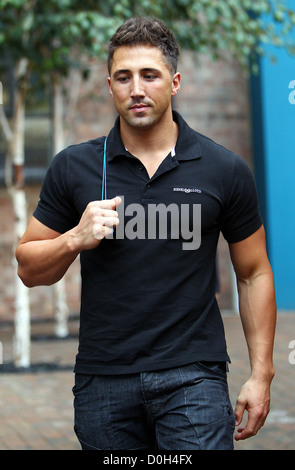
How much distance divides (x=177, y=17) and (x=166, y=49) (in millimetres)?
5876

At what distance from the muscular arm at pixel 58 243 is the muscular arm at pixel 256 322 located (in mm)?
617

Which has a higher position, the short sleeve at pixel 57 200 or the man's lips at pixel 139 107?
the man's lips at pixel 139 107

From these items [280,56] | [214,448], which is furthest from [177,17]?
[214,448]

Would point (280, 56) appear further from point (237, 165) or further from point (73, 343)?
point (237, 165)

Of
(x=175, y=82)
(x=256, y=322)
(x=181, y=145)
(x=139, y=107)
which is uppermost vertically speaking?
(x=175, y=82)

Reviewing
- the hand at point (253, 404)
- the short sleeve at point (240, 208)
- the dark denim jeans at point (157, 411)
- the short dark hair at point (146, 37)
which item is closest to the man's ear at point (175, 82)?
the short dark hair at point (146, 37)

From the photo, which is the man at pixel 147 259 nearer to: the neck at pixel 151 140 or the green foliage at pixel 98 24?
the neck at pixel 151 140

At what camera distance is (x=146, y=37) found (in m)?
2.72

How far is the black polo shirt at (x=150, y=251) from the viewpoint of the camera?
8.61ft

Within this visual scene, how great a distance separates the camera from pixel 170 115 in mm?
2848

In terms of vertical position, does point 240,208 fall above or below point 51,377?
above

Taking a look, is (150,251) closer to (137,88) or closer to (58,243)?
(58,243)

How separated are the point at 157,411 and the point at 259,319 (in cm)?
53

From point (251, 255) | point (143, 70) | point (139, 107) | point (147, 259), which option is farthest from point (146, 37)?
point (251, 255)
